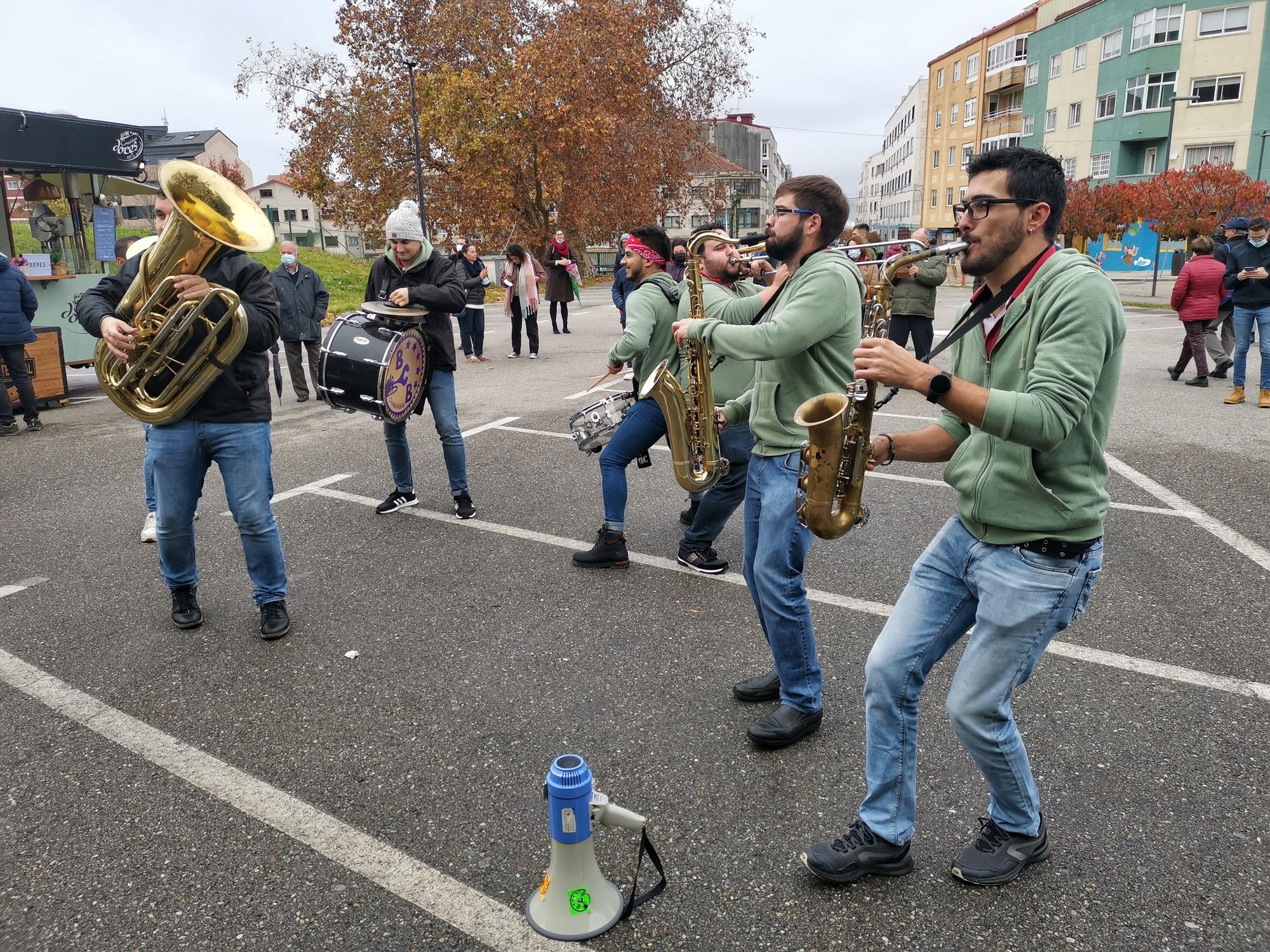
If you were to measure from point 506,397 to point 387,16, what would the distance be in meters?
27.4

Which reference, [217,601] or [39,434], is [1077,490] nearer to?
[217,601]

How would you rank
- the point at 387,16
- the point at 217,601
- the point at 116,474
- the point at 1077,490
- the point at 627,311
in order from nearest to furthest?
1. the point at 1077,490
2. the point at 217,601
3. the point at 627,311
4. the point at 116,474
5. the point at 387,16

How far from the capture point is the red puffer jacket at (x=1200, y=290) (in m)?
10.2

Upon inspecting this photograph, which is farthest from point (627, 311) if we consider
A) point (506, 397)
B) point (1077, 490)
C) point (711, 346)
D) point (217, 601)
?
point (506, 397)

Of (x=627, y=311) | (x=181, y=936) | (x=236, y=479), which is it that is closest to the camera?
(x=181, y=936)

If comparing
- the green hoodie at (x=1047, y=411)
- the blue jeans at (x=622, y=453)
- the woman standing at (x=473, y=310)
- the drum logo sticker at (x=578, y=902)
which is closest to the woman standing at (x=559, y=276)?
the woman standing at (x=473, y=310)

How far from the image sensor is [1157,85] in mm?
43500

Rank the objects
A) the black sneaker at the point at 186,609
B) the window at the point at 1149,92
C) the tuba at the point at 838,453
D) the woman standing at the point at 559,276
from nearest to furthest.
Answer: the tuba at the point at 838,453 < the black sneaker at the point at 186,609 < the woman standing at the point at 559,276 < the window at the point at 1149,92

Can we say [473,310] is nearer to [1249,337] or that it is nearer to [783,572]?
[1249,337]

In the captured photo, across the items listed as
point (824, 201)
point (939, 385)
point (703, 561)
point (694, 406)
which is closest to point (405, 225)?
point (694, 406)

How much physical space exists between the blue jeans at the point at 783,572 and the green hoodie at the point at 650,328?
186 cm

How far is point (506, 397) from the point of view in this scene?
10812 mm

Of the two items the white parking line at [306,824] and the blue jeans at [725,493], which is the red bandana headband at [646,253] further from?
the white parking line at [306,824]

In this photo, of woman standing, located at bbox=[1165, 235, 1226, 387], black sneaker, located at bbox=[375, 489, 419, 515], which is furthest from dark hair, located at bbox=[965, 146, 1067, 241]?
woman standing, located at bbox=[1165, 235, 1226, 387]
